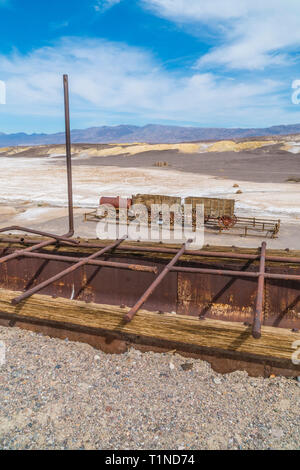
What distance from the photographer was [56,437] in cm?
416

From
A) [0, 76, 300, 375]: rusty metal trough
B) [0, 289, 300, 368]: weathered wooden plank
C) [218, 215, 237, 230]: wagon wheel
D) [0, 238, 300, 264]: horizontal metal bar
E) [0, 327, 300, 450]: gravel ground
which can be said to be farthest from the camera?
[218, 215, 237, 230]: wagon wheel

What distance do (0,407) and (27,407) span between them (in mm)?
379

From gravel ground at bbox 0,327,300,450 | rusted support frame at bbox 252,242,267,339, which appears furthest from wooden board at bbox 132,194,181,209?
gravel ground at bbox 0,327,300,450

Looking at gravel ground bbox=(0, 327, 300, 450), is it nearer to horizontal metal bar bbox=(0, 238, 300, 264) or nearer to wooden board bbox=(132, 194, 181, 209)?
horizontal metal bar bbox=(0, 238, 300, 264)

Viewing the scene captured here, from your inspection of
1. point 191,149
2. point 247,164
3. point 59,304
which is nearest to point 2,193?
point 59,304

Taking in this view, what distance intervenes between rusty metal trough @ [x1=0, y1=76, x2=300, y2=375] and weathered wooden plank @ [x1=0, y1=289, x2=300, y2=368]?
2 cm

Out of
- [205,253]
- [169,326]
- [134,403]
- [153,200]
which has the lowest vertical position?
[134,403]

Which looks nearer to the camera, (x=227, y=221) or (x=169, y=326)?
(x=169, y=326)

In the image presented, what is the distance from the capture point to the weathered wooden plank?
470 cm

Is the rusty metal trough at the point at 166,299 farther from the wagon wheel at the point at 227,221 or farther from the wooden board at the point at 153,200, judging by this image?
the wooden board at the point at 153,200

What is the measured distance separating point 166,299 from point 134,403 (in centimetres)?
337

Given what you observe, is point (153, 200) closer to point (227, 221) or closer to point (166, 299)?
point (227, 221)

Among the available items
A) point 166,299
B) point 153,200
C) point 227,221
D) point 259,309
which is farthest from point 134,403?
point 153,200

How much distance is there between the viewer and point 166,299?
791 cm
